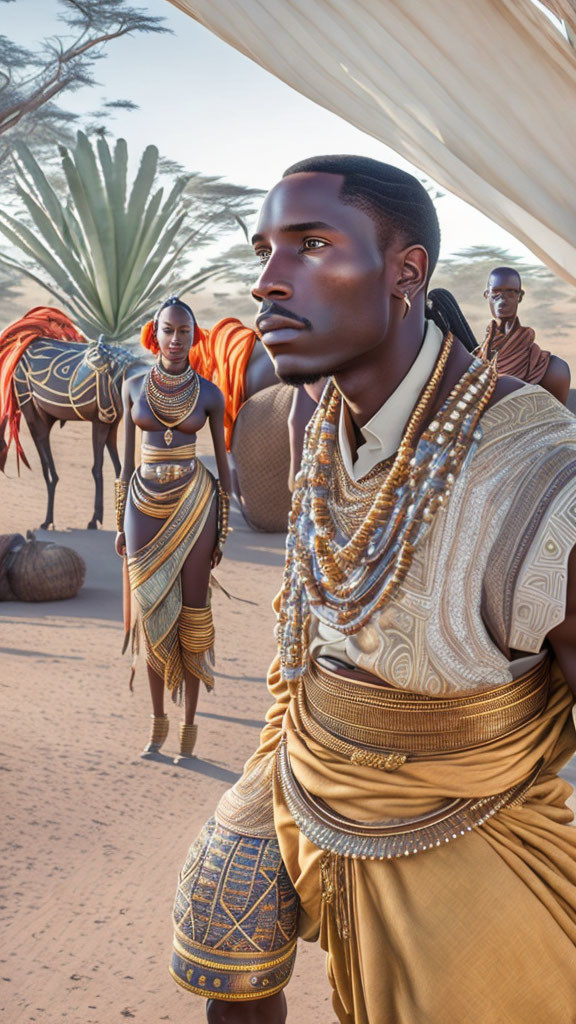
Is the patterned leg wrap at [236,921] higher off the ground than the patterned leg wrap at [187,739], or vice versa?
the patterned leg wrap at [236,921]

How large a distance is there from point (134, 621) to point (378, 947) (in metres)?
3.23

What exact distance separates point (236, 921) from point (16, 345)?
8953 mm

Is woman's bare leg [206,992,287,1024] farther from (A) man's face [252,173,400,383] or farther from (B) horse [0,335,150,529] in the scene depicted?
(B) horse [0,335,150,529]

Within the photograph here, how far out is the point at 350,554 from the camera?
63.4 inches

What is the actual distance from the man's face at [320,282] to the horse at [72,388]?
8.01 meters

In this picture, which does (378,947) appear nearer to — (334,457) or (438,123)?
(334,457)

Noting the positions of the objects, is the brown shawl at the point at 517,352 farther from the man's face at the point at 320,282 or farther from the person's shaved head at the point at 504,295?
the man's face at the point at 320,282

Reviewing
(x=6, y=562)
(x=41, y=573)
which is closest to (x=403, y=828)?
(x=41, y=573)

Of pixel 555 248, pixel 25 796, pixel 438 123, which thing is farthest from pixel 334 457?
pixel 25 796

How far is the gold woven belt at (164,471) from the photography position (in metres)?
4.60

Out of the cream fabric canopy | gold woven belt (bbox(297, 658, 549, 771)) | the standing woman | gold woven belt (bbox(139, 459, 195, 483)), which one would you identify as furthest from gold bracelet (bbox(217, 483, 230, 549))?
gold woven belt (bbox(297, 658, 549, 771))

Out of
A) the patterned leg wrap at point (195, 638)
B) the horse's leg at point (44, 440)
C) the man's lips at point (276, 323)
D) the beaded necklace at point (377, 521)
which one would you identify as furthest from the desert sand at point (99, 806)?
the horse's leg at point (44, 440)

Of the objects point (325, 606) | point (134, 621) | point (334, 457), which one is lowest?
point (134, 621)

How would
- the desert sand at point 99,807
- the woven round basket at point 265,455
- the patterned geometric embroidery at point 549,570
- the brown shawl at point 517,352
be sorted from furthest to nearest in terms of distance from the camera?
1. the woven round basket at point 265,455
2. the brown shawl at point 517,352
3. the desert sand at point 99,807
4. the patterned geometric embroidery at point 549,570
